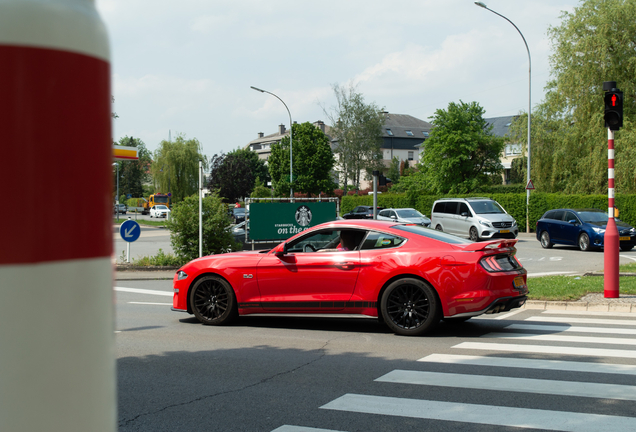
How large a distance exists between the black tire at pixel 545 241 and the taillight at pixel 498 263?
60.6 feet

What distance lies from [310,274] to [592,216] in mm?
19165

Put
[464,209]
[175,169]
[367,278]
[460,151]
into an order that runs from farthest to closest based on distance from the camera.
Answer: [175,169] < [460,151] < [464,209] < [367,278]

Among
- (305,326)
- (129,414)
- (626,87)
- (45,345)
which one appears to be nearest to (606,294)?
(305,326)

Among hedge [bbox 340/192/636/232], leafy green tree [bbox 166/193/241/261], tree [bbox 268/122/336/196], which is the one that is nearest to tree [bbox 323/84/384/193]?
tree [bbox 268/122/336/196]

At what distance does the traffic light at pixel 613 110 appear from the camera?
1059cm

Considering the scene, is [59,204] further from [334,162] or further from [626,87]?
[334,162]

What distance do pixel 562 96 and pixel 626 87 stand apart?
130 inches

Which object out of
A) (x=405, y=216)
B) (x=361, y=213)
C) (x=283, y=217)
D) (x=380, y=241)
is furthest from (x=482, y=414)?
(x=361, y=213)

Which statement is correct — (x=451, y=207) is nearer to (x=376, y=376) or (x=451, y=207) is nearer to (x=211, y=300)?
(x=211, y=300)

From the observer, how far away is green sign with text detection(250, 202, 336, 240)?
19859 mm

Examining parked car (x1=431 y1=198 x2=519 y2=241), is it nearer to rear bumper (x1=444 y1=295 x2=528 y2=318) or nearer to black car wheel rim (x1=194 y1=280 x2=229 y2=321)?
rear bumper (x1=444 y1=295 x2=528 y2=318)

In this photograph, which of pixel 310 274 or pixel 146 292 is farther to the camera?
pixel 146 292

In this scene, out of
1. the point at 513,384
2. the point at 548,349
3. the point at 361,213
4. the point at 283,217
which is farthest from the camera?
the point at 361,213

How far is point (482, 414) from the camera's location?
475 cm
